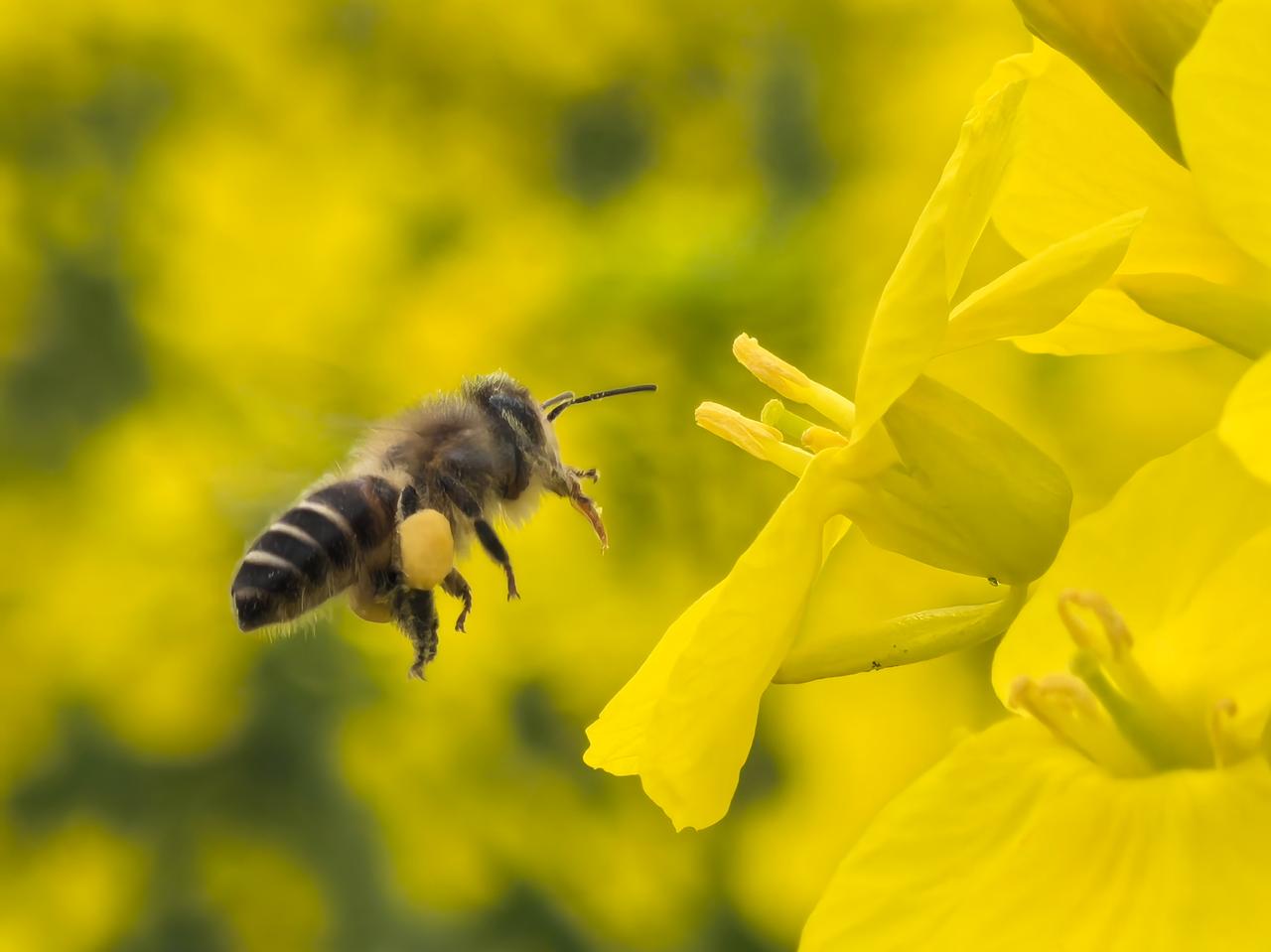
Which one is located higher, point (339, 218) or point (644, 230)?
point (644, 230)

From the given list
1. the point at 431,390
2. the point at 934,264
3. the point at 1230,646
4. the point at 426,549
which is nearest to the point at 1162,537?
the point at 1230,646

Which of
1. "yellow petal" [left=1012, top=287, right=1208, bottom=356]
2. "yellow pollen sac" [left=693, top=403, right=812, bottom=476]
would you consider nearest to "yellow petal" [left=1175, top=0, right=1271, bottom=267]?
"yellow petal" [left=1012, top=287, right=1208, bottom=356]

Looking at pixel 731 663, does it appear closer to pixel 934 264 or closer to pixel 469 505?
pixel 934 264

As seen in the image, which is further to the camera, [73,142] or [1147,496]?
[73,142]

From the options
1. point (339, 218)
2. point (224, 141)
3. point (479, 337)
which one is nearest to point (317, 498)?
point (479, 337)

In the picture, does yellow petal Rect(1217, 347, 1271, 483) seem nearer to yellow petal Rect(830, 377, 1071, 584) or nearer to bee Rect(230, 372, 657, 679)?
yellow petal Rect(830, 377, 1071, 584)

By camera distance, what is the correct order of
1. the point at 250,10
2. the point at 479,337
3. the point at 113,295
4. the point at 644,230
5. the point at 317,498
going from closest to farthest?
1. the point at 317,498
2. the point at 644,230
3. the point at 479,337
4. the point at 113,295
5. the point at 250,10

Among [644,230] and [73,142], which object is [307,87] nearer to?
[73,142]
